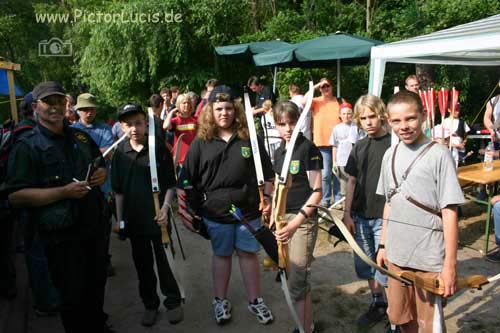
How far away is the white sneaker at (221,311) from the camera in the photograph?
3238 mm

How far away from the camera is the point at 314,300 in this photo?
3607mm

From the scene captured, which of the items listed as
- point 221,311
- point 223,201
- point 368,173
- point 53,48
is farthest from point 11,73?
point 53,48

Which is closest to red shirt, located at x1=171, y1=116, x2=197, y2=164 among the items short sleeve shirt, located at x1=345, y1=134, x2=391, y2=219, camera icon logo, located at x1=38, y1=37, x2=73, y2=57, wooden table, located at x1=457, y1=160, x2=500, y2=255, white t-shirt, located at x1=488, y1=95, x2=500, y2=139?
short sleeve shirt, located at x1=345, y1=134, x2=391, y2=219

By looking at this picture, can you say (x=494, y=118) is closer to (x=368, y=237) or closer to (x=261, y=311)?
(x=368, y=237)

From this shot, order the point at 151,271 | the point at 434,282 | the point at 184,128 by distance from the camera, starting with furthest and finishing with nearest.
A: the point at 184,128 → the point at 151,271 → the point at 434,282

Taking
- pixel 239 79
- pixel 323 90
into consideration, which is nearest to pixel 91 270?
pixel 323 90

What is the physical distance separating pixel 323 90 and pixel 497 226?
10.2ft

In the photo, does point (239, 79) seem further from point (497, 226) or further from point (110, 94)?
point (497, 226)

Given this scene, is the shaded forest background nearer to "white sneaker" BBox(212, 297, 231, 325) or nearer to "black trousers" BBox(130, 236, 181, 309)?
"white sneaker" BBox(212, 297, 231, 325)

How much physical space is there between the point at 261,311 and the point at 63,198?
1.79 m

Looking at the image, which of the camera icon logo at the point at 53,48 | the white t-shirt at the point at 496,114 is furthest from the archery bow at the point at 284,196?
the camera icon logo at the point at 53,48

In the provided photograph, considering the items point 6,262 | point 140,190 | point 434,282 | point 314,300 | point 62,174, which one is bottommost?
point 314,300

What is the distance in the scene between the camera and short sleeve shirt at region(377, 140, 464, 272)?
6.54 ft

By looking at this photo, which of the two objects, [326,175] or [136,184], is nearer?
[136,184]
